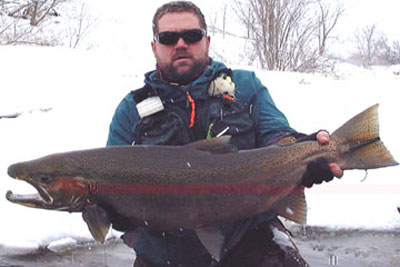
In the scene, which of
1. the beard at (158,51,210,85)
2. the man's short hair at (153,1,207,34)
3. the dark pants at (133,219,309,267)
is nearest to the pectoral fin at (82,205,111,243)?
the dark pants at (133,219,309,267)

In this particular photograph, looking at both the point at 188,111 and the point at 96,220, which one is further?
the point at 188,111

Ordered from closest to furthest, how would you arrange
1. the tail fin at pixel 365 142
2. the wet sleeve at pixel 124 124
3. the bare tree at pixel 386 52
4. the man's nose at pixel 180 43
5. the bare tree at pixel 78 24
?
the tail fin at pixel 365 142 < the man's nose at pixel 180 43 < the wet sleeve at pixel 124 124 < the bare tree at pixel 78 24 < the bare tree at pixel 386 52

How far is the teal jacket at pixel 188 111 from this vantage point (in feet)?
10.7

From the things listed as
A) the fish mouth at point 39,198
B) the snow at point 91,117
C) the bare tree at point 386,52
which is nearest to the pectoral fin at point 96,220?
the fish mouth at point 39,198

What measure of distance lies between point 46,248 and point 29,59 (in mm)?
6963

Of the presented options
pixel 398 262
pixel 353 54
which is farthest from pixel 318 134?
pixel 353 54

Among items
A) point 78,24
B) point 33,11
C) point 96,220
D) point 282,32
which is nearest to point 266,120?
point 96,220

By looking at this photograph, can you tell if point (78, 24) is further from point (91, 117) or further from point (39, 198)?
point (39, 198)

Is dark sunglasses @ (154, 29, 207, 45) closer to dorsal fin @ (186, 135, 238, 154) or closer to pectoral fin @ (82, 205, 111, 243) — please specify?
dorsal fin @ (186, 135, 238, 154)

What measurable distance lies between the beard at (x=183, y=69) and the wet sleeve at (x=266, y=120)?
0.42 m

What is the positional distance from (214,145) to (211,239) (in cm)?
54

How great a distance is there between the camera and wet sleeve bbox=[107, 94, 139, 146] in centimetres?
351

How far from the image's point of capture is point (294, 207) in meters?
2.93

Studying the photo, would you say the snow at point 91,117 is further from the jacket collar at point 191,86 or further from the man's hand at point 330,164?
the man's hand at point 330,164
